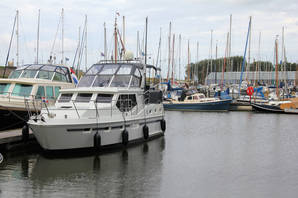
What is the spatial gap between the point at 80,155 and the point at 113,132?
1961 millimetres

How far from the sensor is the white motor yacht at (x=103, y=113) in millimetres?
15428

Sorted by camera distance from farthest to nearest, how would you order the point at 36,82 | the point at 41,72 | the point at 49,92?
the point at 41,72 → the point at 49,92 → the point at 36,82

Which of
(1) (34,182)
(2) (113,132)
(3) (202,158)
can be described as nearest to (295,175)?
(3) (202,158)

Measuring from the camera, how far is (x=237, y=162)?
54.9 feet

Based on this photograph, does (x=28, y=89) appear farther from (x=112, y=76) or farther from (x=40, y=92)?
(x=112, y=76)

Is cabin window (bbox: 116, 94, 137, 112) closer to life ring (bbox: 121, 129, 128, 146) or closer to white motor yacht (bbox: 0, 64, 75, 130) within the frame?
life ring (bbox: 121, 129, 128, 146)

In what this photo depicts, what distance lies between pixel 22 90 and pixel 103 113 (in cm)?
661

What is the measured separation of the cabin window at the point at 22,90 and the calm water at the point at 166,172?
4.99m

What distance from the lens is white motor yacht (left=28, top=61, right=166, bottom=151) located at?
1543cm

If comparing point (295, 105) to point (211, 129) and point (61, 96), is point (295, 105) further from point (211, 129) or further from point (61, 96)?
point (61, 96)

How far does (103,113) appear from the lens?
16.7 metres

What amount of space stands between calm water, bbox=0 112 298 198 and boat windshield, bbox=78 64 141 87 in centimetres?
360

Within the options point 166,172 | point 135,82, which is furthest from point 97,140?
point 135,82

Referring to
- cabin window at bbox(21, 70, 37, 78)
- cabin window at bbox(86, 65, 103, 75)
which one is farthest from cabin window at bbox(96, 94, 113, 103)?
cabin window at bbox(21, 70, 37, 78)
